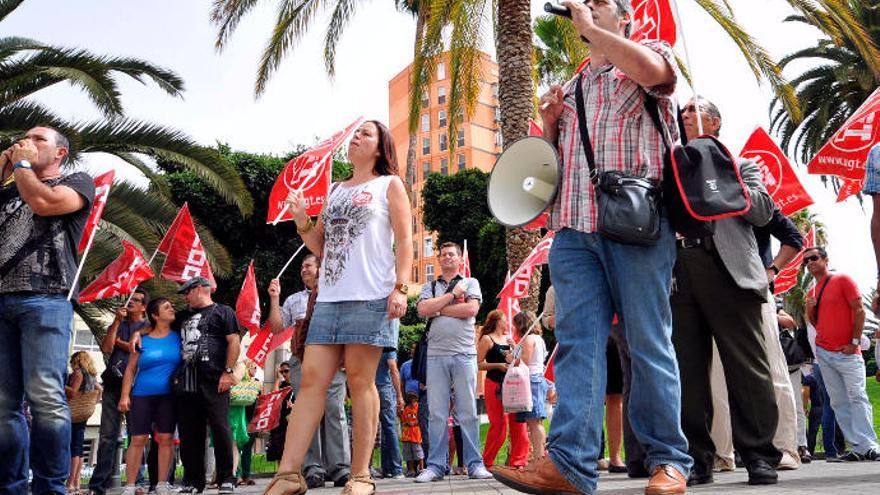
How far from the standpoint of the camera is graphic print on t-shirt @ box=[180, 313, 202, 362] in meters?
7.34

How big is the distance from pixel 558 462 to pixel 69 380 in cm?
900

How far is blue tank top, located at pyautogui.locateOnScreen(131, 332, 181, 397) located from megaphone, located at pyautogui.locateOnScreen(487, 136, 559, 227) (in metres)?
4.52

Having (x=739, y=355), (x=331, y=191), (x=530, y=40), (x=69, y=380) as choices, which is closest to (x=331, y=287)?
(x=331, y=191)

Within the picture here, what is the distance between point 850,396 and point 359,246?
18.7 ft

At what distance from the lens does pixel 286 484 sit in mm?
4195

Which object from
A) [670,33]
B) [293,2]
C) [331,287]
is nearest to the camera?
[331,287]

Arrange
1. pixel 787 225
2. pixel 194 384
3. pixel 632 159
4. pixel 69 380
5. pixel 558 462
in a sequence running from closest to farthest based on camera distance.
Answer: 1. pixel 558 462
2. pixel 632 159
3. pixel 787 225
4. pixel 194 384
5. pixel 69 380

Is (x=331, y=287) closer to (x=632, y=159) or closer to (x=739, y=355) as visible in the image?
(x=632, y=159)

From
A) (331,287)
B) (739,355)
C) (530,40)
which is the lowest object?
(739,355)

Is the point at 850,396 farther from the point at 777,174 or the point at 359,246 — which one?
Result: the point at 359,246

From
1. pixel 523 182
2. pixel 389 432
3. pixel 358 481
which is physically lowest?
pixel 358 481

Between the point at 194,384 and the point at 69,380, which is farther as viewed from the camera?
the point at 69,380

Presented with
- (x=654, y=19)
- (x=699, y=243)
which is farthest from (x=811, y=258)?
(x=699, y=243)

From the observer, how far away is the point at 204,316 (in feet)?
24.7
